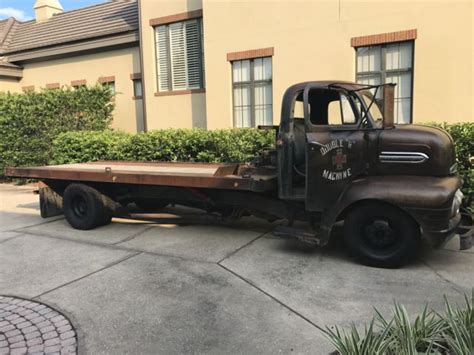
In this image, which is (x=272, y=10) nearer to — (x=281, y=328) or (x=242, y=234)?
(x=242, y=234)

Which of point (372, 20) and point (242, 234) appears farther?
point (372, 20)

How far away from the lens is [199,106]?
13578 mm

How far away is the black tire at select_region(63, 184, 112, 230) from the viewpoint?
738 centimetres

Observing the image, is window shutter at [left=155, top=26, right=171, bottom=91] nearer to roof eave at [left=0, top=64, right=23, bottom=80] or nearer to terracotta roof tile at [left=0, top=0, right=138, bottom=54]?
terracotta roof tile at [left=0, top=0, right=138, bottom=54]

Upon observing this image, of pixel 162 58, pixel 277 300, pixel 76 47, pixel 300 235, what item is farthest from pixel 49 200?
pixel 76 47

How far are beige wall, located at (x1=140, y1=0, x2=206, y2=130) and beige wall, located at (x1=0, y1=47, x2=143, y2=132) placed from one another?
1.78 meters

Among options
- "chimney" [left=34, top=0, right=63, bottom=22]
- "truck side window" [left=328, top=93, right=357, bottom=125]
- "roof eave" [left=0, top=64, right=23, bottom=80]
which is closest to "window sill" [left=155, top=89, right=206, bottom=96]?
"truck side window" [left=328, top=93, right=357, bottom=125]

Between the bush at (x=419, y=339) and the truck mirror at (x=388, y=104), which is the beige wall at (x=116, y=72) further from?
the bush at (x=419, y=339)

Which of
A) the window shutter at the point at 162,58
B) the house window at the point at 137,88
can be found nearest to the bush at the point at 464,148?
the window shutter at the point at 162,58

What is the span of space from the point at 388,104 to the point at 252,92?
7.27 meters

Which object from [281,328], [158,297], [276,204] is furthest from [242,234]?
[281,328]

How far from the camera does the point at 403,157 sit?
505 cm

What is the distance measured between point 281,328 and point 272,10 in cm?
932

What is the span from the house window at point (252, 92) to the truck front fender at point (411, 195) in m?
6.89
